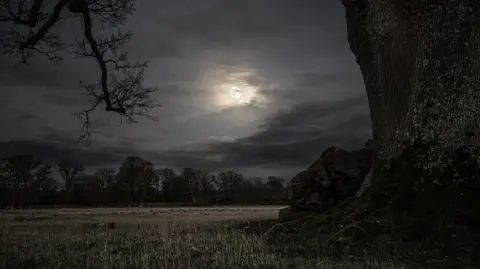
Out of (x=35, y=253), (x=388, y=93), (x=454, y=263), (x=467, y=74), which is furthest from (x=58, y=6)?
(x=454, y=263)

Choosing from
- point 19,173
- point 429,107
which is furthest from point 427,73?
point 19,173

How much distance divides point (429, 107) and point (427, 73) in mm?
613

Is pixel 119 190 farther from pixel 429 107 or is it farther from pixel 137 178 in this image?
pixel 429 107

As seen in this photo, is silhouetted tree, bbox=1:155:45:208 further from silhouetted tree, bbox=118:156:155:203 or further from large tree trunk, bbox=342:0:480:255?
large tree trunk, bbox=342:0:480:255

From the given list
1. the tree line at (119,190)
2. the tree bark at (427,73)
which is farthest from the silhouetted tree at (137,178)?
the tree bark at (427,73)

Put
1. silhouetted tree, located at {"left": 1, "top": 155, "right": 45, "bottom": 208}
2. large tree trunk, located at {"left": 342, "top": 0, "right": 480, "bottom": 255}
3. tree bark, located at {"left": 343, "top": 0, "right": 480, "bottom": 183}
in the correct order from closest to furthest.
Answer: large tree trunk, located at {"left": 342, "top": 0, "right": 480, "bottom": 255} < tree bark, located at {"left": 343, "top": 0, "right": 480, "bottom": 183} < silhouetted tree, located at {"left": 1, "top": 155, "right": 45, "bottom": 208}

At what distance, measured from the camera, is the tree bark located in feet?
21.9

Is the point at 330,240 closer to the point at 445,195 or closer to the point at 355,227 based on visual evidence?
the point at 355,227

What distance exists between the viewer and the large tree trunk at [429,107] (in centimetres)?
624

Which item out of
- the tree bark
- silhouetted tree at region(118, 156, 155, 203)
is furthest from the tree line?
the tree bark

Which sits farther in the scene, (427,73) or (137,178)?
(137,178)

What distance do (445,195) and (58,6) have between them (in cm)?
933

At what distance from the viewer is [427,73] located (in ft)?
23.4

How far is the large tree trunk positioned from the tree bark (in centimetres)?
1
